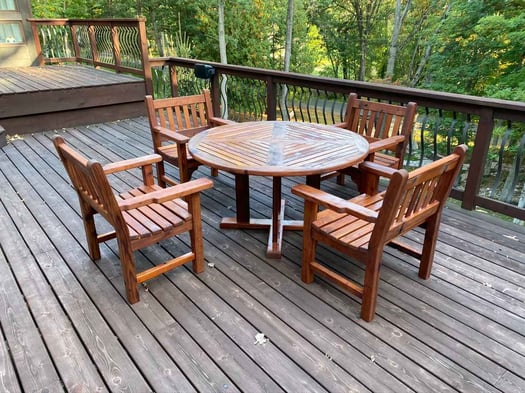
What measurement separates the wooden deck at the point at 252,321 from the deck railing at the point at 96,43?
412 cm

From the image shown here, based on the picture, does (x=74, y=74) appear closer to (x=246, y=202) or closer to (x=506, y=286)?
(x=246, y=202)

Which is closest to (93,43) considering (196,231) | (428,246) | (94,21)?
(94,21)

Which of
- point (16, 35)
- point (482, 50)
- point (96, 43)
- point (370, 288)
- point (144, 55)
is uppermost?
point (16, 35)

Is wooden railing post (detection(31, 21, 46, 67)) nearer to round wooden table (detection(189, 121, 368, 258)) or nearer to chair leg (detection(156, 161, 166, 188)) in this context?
chair leg (detection(156, 161, 166, 188))

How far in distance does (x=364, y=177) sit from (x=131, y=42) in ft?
17.2

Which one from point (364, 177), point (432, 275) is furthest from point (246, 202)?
point (432, 275)

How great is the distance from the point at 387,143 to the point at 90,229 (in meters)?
2.08

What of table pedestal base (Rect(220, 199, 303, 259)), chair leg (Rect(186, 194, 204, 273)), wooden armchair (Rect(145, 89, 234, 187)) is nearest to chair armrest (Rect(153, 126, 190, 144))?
wooden armchair (Rect(145, 89, 234, 187))

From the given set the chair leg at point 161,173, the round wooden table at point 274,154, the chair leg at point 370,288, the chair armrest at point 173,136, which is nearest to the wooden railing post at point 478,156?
the round wooden table at point 274,154

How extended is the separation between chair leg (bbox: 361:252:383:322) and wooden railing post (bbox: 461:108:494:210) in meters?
1.63

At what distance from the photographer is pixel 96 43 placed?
23.2ft

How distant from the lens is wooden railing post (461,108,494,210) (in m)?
2.74

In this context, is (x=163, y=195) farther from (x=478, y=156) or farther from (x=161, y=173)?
(x=478, y=156)

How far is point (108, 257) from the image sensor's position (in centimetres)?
243
